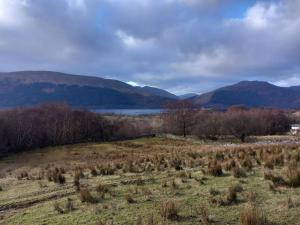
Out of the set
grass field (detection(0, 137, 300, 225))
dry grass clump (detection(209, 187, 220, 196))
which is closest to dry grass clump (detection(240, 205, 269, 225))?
grass field (detection(0, 137, 300, 225))

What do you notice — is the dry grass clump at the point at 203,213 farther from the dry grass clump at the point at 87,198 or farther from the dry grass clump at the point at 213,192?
the dry grass clump at the point at 87,198

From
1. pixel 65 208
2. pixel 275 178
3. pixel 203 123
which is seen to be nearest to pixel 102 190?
pixel 65 208

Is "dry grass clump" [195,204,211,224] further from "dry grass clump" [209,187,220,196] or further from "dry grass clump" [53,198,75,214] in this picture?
"dry grass clump" [53,198,75,214]

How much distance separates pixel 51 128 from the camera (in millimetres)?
69938

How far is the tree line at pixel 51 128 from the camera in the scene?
2422 inches

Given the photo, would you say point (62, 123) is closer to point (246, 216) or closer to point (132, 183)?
point (132, 183)

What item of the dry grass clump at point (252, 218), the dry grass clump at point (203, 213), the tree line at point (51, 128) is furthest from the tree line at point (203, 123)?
the dry grass clump at point (252, 218)

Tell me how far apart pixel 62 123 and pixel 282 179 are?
64.7m

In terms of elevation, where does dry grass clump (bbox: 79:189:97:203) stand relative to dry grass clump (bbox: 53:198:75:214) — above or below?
above

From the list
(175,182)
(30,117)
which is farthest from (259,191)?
(30,117)

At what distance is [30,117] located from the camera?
70.2 meters

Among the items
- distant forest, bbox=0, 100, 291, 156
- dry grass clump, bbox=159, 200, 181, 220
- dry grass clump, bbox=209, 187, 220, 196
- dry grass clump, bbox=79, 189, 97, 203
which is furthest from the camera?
distant forest, bbox=0, 100, 291, 156

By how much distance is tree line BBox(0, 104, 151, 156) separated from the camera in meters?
61.5

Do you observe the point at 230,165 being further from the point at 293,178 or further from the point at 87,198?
the point at 87,198
